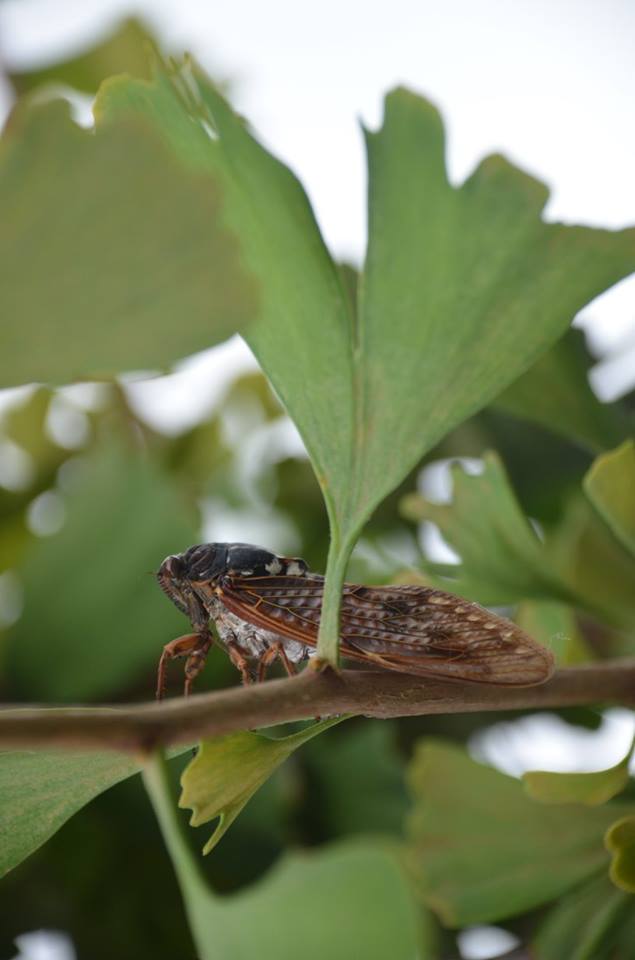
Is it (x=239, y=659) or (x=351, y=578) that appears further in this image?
(x=351, y=578)

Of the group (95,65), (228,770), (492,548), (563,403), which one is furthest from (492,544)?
(95,65)

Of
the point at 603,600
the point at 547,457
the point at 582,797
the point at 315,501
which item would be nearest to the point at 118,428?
the point at 315,501

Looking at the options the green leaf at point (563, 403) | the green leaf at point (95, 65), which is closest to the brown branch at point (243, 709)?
the green leaf at point (563, 403)

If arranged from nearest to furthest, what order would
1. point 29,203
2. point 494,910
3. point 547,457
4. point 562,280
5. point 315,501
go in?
point 29,203, point 562,280, point 494,910, point 547,457, point 315,501

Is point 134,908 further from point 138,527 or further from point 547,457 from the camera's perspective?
point 547,457

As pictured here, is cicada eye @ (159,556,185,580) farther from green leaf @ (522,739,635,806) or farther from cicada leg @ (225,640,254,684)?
green leaf @ (522,739,635,806)

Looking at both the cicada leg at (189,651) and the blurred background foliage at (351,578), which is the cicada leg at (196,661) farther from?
the blurred background foliage at (351,578)

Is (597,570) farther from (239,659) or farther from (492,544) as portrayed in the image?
(239,659)
